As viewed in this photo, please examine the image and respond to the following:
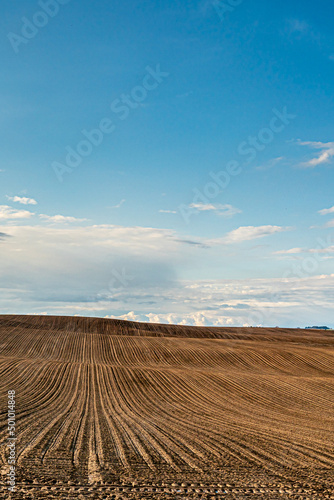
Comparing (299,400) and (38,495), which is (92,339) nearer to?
(299,400)

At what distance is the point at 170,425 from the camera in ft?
58.7

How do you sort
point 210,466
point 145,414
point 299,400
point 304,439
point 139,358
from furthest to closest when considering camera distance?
point 139,358 → point 299,400 → point 145,414 → point 304,439 → point 210,466

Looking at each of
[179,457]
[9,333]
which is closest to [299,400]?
[179,457]

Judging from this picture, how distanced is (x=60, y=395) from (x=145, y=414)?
6202 mm

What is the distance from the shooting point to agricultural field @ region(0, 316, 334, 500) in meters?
10.0

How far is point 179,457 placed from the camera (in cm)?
1234

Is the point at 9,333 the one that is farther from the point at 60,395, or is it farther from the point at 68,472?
the point at 68,472

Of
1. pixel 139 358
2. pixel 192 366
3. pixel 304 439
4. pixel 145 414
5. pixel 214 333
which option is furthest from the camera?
pixel 214 333

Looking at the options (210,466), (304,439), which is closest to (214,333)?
(304,439)

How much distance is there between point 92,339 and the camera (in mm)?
55000

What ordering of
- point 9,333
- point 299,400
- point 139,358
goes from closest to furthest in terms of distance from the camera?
point 299,400, point 139,358, point 9,333

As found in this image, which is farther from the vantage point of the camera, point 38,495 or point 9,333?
point 9,333

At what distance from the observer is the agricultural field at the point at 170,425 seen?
10039mm

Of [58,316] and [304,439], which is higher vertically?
[58,316]
